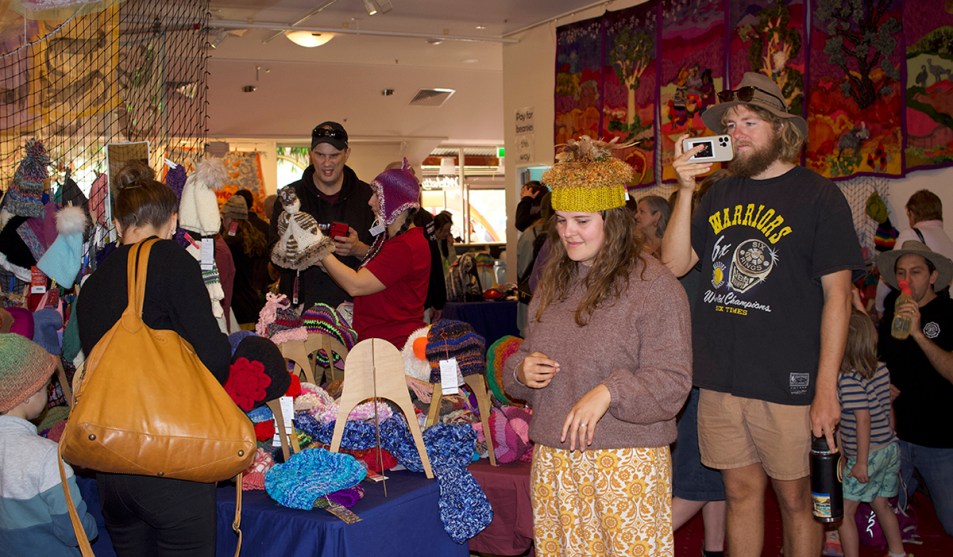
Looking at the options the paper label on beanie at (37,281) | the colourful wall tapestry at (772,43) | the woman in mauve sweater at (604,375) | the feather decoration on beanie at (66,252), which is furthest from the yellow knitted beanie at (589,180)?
the colourful wall tapestry at (772,43)

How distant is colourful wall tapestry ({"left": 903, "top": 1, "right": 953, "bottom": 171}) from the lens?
535cm

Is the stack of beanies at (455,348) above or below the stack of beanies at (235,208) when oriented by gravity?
below

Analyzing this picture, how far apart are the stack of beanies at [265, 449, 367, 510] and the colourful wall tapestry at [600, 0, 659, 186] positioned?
5.41 m

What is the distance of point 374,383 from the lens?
9.36 ft

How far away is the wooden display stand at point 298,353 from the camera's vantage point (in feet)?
11.2

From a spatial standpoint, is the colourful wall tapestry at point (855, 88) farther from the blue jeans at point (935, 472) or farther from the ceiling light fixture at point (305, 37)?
the ceiling light fixture at point (305, 37)

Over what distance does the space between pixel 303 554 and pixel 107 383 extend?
87 centimetres

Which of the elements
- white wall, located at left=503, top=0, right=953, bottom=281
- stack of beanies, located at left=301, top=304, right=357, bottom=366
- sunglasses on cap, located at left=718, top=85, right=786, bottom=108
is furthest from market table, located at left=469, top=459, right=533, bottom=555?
white wall, located at left=503, top=0, right=953, bottom=281

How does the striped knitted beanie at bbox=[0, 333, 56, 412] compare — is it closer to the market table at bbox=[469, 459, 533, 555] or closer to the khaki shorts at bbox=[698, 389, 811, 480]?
the market table at bbox=[469, 459, 533, 555]

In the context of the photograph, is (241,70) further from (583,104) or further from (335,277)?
(335,277)

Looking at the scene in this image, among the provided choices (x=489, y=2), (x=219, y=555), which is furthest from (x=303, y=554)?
(x=489, y=2)

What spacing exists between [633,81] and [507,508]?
5.65 meters

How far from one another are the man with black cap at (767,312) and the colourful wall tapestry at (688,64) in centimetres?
451

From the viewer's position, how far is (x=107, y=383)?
2061mm
